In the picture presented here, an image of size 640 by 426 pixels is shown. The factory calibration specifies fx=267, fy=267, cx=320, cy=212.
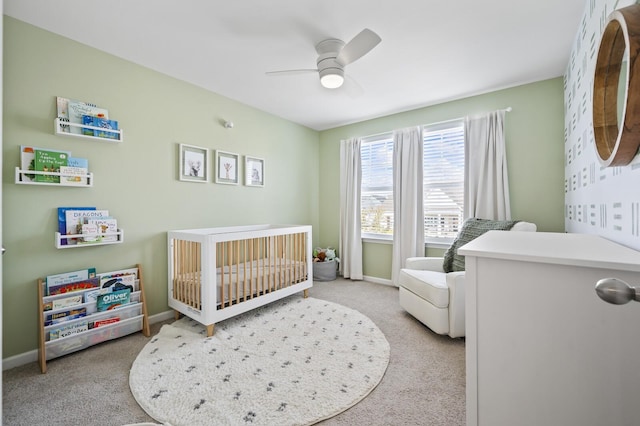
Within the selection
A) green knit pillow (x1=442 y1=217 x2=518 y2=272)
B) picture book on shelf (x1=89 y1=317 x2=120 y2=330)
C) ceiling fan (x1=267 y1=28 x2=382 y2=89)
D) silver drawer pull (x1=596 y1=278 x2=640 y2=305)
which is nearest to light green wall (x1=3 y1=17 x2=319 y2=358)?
picture book on shelf (x1=89 y1=317 x2=120 y2=330)

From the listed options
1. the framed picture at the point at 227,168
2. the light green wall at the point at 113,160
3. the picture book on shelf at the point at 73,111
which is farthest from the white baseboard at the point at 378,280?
the picture book on shelf at the point at 73,111

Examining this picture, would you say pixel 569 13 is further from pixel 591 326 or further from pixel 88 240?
pixel 88 240

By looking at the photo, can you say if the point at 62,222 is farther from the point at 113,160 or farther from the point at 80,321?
the point at 80,321

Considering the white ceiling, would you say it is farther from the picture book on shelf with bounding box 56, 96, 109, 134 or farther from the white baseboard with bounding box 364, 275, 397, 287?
the white baseboard with bounding box 364, 275, 397, 287

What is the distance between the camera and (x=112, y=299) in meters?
2.12

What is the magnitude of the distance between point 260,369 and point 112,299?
135cm

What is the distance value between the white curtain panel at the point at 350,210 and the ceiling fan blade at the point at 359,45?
2.02 m

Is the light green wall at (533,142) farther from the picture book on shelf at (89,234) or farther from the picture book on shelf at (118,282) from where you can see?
the picture book on shelf at (89,234)

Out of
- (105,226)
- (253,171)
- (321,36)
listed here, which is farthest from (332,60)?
(105,226)

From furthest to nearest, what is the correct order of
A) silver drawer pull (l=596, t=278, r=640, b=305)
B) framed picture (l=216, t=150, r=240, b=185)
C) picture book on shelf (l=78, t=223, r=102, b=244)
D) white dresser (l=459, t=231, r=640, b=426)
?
1. framed picture (l=216, t=150, r=240, b=185)
2. picture book on shelf (l=78, t=223, r=102, b=244)
3. white dresser (l=459, t=231, r=640, b=426)
4. silver drawer pull (l=596, t=278, r=640, b=305)

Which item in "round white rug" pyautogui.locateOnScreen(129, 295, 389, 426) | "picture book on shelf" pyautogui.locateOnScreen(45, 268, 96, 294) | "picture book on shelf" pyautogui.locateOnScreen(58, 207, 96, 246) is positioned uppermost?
"picture book on shelf" pyautogui.locateOnScreen(58, 207, 96, 246)

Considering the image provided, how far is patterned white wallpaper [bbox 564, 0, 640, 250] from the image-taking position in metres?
1.13

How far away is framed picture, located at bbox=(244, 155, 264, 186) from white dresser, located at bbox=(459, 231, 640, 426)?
9.39 ft

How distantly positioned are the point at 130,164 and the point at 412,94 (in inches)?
115
